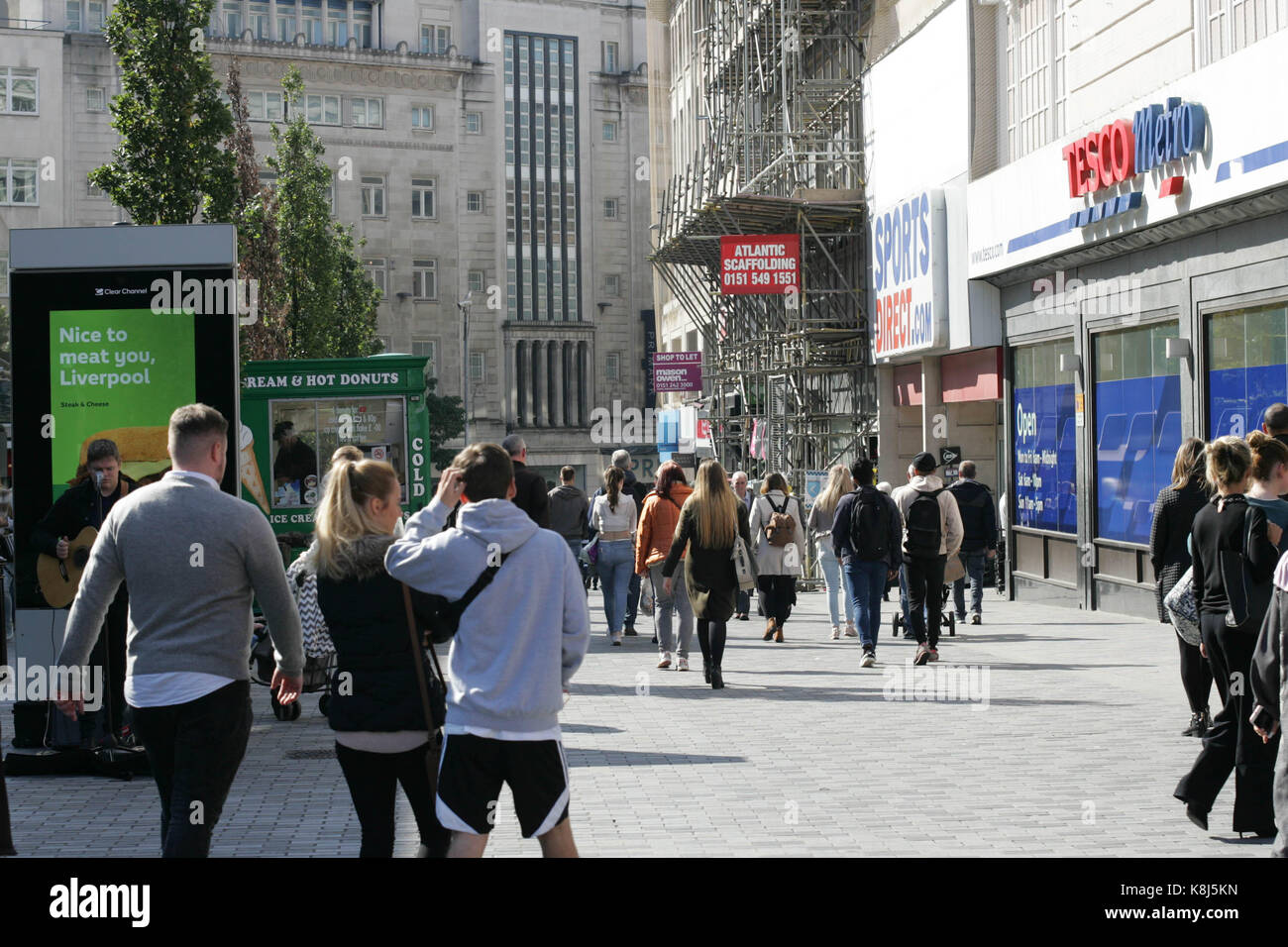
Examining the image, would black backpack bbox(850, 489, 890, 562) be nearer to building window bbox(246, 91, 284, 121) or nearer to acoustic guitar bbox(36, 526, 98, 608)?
acoustic guitar bbox(36, 526, 98, 608)

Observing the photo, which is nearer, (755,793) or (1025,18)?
(755,793)

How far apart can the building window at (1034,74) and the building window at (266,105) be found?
52.7 m

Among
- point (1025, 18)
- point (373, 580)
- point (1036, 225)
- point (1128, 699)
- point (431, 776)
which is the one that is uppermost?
point (1025, 18)

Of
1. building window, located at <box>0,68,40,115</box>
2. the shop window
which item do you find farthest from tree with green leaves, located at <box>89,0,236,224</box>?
building window, located at <box>0,68,40,115</box>

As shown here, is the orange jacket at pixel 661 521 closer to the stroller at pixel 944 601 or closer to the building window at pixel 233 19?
the stroller at pixel 944 601

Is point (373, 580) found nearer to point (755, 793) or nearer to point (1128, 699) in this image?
point (755, 793)

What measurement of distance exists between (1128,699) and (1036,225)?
9.97 m

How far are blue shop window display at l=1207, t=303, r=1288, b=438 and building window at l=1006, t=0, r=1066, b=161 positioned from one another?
5.15m

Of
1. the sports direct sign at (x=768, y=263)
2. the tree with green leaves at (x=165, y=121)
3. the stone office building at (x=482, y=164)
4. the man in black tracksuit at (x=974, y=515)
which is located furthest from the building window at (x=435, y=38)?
the man in black tracksuit at (x=974, y=515)

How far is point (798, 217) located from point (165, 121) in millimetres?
12129

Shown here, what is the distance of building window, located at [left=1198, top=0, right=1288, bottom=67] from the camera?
15.6 m

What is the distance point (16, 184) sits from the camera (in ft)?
216

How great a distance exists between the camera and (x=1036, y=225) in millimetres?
20766
